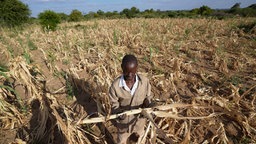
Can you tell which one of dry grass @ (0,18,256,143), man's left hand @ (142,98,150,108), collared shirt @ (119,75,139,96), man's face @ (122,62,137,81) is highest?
man's face @ (122,62,137,81)

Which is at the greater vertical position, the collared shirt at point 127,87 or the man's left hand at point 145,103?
the collared shirt at point 127,87

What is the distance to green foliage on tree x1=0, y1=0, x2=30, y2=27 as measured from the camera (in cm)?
1780

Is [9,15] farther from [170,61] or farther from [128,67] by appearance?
[128,67]

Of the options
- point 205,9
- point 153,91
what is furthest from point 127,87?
point 205,9

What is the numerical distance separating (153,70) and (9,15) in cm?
1678

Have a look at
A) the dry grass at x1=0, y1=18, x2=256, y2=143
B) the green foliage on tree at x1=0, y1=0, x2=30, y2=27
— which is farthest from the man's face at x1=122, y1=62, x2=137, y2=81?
the green foliage on tree at x1=0, y1=0, x2=30, y2=27

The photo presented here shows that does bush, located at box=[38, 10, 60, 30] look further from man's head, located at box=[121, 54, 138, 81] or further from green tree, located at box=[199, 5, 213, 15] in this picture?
green tree, located at box=[199, 5, 213, 15]

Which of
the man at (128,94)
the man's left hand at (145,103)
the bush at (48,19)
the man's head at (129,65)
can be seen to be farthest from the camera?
the bush at (48,19)

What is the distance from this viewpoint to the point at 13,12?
18203 mm

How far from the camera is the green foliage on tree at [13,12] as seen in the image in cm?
1780

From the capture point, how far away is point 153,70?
5.55m

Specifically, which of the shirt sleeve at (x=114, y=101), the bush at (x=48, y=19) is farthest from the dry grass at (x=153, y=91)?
the bush at (x=48, y=19)

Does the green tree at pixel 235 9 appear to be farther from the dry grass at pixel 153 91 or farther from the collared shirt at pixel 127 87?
the collared shirt at pixel 127 87

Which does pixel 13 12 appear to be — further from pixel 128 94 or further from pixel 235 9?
pixel 235 9
